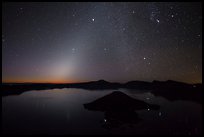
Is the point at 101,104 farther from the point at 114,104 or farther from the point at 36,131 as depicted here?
the point at 36,131

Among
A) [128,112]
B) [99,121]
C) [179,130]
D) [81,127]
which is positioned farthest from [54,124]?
[179,130]

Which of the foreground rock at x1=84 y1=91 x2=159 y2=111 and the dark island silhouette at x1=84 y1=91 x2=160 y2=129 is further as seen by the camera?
the foreground rock at x1=84 y1=91 x2=159 y2=111

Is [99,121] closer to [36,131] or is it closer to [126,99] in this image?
[126,99]

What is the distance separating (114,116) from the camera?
114 feet

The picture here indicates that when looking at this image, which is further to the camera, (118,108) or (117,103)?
(117,103)

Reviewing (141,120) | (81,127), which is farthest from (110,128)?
(141,120)

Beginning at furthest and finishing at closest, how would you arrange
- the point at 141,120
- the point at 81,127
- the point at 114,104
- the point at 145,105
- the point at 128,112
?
1. the point at 145,105
2. the point at 114,104
3. the point at 128,112
4. the point at 141,120
5. the point at 81,127

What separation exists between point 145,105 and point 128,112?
8298mm

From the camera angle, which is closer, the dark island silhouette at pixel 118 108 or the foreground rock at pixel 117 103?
the dark island silhouette at pixel 118 108

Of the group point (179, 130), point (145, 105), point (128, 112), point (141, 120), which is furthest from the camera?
point (145, 105)

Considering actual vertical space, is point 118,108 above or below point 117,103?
below

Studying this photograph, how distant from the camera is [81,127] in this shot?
104ft

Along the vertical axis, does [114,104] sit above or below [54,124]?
above

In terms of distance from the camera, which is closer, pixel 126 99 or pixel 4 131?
pixel 4 131
